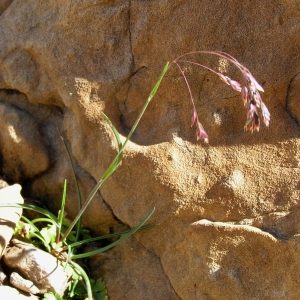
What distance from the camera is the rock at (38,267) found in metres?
2.58

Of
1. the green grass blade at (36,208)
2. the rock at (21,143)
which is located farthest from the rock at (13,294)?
the rock at (21,143)

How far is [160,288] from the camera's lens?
8.63 feet

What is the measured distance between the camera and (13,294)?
8.14 ft

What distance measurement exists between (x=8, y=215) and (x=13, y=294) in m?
0.43

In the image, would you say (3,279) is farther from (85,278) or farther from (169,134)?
(169,134)

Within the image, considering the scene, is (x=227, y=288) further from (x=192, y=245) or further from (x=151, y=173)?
(x=151, y=173)

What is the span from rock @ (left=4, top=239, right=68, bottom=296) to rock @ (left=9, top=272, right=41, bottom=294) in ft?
0.07

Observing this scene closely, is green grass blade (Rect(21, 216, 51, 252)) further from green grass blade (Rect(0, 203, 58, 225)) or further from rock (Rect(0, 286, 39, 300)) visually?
rock (Rect(0, 286, 39, 300))

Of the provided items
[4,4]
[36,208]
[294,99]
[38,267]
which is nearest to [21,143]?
[36,208]

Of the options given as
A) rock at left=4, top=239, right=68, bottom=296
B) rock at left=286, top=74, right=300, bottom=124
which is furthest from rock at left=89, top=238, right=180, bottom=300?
rock at left=286, top=74, right=300, bottom=124

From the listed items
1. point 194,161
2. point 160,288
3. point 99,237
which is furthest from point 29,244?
point 194,161

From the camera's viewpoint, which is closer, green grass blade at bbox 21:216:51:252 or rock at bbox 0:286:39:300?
rock at bbox 0:286:39:300

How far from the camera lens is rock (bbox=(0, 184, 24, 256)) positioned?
8.57 feet

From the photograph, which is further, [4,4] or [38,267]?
[4,4]
